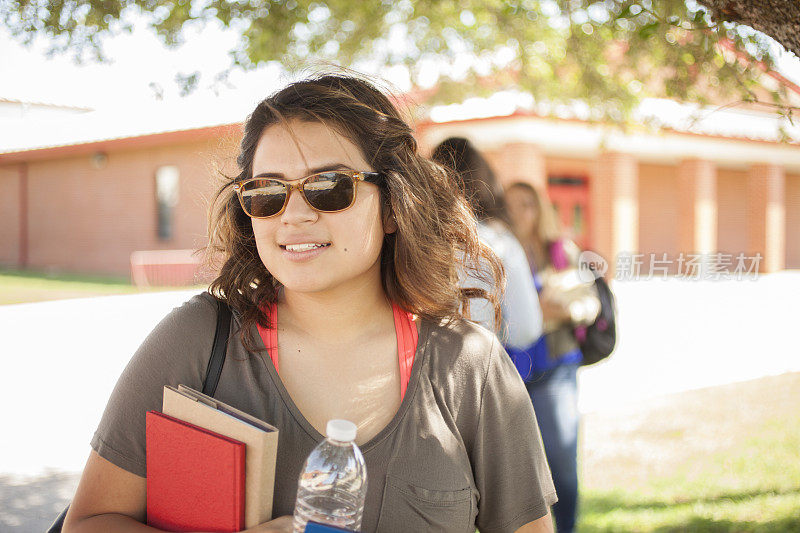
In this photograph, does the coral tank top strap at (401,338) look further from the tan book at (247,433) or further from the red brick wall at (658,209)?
the red brick wall at (658,209)

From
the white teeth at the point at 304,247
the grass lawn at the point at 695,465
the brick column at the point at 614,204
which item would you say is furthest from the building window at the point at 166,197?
the white teeth at the point at 304,247

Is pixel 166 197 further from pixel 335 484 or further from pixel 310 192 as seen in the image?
Result: pixel 335 484

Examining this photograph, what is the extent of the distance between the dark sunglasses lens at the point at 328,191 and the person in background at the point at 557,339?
189 centimetres

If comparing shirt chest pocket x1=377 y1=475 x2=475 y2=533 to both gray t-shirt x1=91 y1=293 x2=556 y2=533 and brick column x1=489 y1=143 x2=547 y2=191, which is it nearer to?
gray t-shirt x1=91 y1=293 x2=556 y2=533

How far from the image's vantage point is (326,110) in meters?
1.83

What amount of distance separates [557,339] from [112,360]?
21.2 ft

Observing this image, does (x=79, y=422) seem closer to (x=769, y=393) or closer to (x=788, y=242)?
(x=769, y=393)

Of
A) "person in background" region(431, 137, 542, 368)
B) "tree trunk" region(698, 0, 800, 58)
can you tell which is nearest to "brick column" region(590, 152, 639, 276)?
"person in background" region(431, 137, 542, 368)

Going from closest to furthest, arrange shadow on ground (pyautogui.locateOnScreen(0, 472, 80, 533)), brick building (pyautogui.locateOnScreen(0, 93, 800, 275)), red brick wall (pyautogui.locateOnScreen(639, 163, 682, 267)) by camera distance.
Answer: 1. shadow on ground (pyautogui.locateOnScreen(0, 472, 80, 533))
2. brick building (pyautogui.locateOnScreen(0, 93, 800, 275))
3. red brick wall (pyautogui.locateOnScreen(639, 163, 682, 267))

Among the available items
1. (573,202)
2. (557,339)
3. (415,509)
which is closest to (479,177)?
(557,339)

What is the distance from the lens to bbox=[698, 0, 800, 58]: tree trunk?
2.21m

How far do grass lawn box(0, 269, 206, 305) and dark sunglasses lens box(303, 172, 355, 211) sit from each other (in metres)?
14.8

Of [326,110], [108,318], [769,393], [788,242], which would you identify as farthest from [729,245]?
[326,110]

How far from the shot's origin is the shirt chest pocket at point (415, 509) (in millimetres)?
1675
